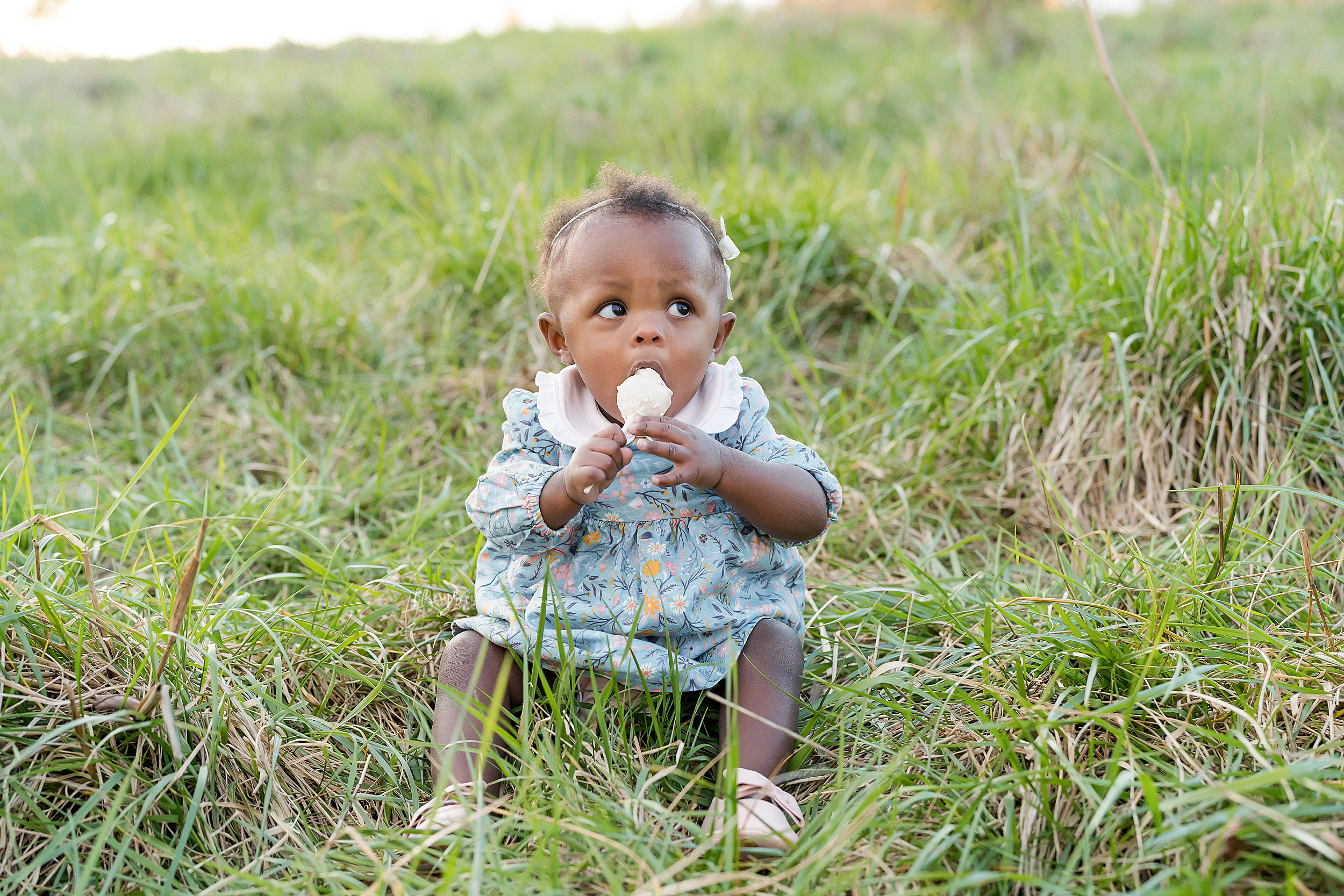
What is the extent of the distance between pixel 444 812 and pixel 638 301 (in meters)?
0.91

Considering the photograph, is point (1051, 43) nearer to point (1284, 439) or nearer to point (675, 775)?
point (1284, 439)

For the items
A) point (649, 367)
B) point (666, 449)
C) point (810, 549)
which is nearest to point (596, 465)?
point (666, 449)

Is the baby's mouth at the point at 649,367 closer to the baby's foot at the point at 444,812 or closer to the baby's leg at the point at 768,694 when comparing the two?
the baby's leg at the point at 768,694

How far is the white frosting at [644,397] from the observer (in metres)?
1.67

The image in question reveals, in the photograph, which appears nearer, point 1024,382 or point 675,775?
point 675,775

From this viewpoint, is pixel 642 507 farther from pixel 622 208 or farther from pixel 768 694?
pixel 622 208

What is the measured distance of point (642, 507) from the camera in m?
1.88

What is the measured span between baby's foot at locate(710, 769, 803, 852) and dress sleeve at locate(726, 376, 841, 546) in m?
0.47

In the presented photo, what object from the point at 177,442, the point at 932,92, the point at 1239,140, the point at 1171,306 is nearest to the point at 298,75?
the point at 932,92

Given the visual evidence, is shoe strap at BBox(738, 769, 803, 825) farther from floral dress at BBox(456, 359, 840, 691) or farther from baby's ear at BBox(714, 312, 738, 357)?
baby's ear at BBox(714, 312, 738, 357)

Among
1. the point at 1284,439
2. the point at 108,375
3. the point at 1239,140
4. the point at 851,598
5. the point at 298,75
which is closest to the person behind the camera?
the point at 851,598

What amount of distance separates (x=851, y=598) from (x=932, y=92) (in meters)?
4.84

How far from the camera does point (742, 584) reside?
6.28 feet

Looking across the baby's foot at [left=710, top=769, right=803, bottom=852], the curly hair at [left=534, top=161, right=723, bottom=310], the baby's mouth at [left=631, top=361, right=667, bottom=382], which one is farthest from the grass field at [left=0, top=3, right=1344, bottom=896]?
the curly hair at [left=534, top=161, right=723, bottom=310]
